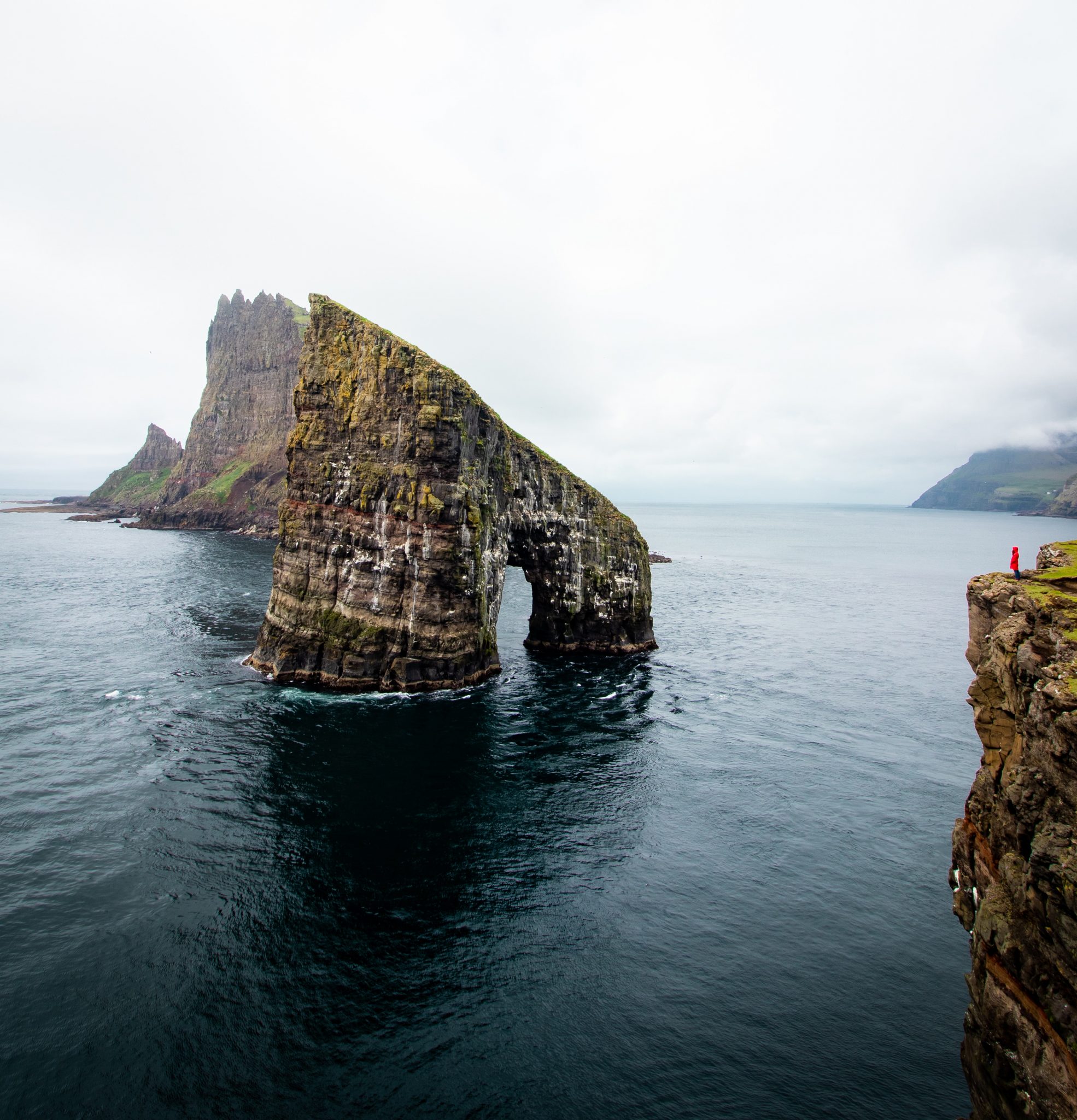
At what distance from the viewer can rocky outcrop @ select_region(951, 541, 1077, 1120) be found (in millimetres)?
12227

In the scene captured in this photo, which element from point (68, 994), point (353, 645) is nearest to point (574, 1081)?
point (68, 994)

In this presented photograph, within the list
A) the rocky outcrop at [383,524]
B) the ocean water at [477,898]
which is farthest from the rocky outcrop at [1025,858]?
the rocky outcrop at [383,524]

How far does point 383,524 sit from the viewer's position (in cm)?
5116

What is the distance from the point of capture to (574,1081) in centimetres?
1895

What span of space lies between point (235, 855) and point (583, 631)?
42.4 metres

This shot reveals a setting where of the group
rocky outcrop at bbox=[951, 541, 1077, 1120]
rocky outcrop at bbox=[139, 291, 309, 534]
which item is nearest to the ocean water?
rocky outcrop at bbox=[951, 541, 1077, 1120]

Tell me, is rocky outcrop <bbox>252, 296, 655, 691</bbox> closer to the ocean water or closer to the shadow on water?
the ocean water

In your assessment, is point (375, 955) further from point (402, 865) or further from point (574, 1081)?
point (574, 1081)

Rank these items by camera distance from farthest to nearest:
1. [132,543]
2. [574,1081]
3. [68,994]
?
[132,543] → [68,994] → [574,1081]

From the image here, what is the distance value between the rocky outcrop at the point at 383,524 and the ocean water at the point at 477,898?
3511 mm

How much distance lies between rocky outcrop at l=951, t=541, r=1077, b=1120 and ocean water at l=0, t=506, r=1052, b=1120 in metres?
6.87

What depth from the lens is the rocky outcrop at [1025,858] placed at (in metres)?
12.2

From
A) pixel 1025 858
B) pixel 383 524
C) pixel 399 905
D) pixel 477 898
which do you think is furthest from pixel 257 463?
pixel 1025 858

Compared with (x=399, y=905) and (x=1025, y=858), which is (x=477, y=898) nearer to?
(x=399, y=905)
